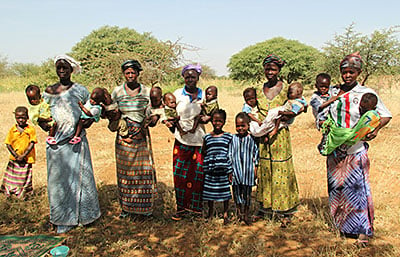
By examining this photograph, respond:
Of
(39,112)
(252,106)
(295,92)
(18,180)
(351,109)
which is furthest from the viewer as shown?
(18,180)

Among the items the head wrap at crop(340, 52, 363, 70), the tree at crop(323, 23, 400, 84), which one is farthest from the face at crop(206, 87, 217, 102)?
the tree at crop(323, 23, 400, 84)

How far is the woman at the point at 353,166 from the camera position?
10.4 ft

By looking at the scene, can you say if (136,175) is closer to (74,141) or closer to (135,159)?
(135,159)

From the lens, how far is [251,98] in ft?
11.7

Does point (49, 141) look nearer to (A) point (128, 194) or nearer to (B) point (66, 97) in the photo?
(B) point (66, 97)

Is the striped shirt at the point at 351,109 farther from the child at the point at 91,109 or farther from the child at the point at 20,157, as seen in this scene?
the child at the point at 20,157

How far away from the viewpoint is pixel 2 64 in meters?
29.1

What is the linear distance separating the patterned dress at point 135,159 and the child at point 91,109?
24 centimetres

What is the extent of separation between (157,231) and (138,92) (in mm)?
1571

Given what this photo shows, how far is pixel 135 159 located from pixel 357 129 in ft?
7.66

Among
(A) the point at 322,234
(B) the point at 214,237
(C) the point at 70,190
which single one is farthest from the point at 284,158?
(C) the point at 70,190

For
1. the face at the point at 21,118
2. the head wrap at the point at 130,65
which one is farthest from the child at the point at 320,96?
the face at the point at 21,118

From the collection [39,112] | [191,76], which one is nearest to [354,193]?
[191,76]

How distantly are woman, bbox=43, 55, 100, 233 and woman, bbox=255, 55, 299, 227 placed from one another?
1949mm
